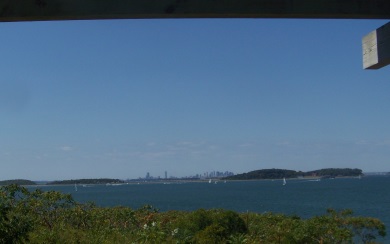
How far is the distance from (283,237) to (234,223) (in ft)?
5.89

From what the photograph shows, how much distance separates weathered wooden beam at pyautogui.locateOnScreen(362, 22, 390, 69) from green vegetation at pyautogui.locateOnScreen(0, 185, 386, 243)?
2932 mm

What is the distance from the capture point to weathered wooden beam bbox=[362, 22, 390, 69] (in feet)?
9.28

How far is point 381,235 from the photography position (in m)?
9.22
